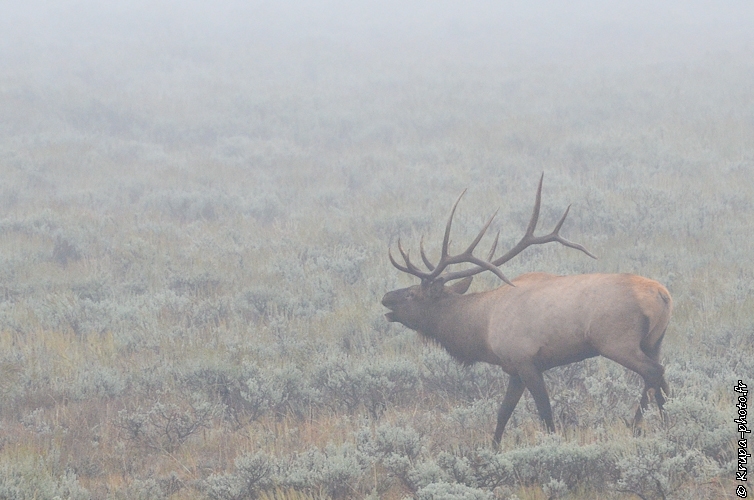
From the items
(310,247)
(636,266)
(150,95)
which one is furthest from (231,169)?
(636,266)

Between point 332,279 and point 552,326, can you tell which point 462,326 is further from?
point 332,279

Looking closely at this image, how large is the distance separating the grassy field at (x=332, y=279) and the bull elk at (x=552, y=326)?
0.30 m

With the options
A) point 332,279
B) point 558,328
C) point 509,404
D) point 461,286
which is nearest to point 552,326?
point 558,328

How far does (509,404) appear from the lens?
17.3 ft

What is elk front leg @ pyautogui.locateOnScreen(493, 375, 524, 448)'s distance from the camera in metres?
5.17

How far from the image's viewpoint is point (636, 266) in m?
8.34

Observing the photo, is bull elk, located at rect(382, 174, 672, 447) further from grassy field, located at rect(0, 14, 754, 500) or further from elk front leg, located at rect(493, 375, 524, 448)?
grassy field, located at rect(0, 14, 754, 500)

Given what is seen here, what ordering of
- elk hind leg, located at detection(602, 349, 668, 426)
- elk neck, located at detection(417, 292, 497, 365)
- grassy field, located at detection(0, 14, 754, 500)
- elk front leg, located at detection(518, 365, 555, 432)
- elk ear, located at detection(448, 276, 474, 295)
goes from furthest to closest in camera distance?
elk ear, located at detection(448, 276, 474, 295)
elk neck, located at detection(417, 292, 497, 365)
elk front leg, located at detection(518, 365, 555, 432)
elk hind leg, located at detection(602, 349, 668, 426)
grassy field, located at detection(0, 14, 754, 500)

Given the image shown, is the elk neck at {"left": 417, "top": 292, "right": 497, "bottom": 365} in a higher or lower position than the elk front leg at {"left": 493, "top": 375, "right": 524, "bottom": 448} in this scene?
higher

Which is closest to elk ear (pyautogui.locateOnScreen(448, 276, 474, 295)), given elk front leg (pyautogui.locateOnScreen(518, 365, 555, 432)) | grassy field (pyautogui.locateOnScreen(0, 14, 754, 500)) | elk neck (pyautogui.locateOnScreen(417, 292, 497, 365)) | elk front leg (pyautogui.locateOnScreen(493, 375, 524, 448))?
elk neck (pyautogui.locateOnScreen(417, 292, 497, 365))

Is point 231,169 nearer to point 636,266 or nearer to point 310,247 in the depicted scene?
point 310,247

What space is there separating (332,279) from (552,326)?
402 cm

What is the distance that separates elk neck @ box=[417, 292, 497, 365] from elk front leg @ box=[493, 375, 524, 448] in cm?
34

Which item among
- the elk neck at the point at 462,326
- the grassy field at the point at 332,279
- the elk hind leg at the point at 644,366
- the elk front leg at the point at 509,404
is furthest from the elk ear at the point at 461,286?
the elk hind leg at the point at 644,366
